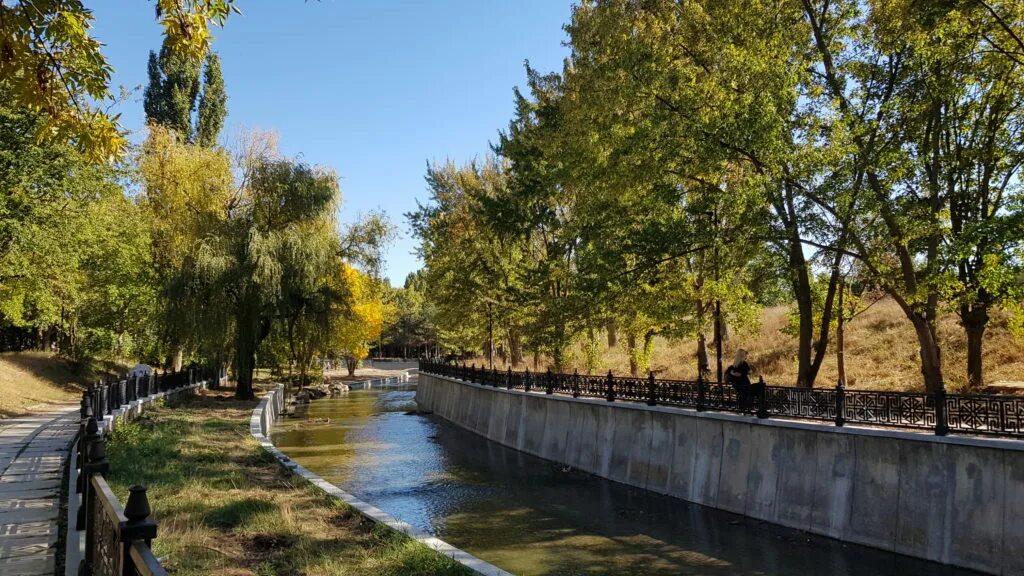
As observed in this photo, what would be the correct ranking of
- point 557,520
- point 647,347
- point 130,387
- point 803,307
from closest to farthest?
point 557,520
point 803,307
point 130,387
point 647,347

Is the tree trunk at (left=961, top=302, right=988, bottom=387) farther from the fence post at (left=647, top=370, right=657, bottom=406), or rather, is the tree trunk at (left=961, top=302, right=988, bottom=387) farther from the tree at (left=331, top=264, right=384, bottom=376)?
the tree at (left=331, top=264, right=384, bottom=376)

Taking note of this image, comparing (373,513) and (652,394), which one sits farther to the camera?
(652,394)

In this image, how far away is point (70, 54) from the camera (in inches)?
245

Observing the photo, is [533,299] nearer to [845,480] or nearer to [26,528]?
[845,480]

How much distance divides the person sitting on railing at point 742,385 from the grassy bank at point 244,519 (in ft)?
27.6

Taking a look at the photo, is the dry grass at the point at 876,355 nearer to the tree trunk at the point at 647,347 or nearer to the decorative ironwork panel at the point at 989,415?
the tree trunk at the point at 647,347

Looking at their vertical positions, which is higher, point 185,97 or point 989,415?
Result: point 185,97

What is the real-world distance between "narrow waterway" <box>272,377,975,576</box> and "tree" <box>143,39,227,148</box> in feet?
100

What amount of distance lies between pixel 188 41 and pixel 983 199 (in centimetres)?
1916

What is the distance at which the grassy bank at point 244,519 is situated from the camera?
849cm

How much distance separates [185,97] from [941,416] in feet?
159

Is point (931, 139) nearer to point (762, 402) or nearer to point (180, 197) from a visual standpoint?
point (762, 402)

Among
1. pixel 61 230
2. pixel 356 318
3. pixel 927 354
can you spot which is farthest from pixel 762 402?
pixel 356 318

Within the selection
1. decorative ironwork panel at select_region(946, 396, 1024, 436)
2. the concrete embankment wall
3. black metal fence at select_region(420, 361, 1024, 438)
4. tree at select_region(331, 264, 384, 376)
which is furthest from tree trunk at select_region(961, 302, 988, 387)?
tree at select_region(331, 264, 384, 376)
